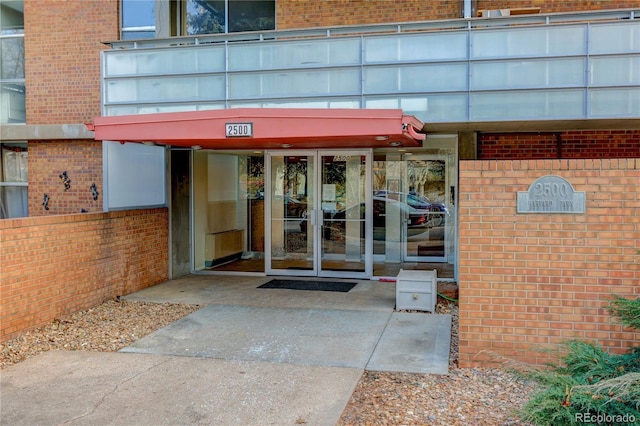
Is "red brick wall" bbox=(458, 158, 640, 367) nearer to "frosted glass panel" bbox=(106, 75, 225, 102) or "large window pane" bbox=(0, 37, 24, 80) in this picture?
"frosted glass panel" bbox=(106, 75, 225, 102)

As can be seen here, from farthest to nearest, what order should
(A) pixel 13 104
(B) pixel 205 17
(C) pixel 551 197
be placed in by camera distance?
1. (A) pixel 13 104
2. (B) pixel 205 17
3. (C) pixel 551 197

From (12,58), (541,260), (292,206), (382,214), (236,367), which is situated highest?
(12,58)

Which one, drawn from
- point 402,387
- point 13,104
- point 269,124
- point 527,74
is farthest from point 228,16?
point 402,387

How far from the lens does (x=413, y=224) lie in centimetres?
1130

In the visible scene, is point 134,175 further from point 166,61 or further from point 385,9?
point 385,9

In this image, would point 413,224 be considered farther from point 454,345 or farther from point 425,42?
point 454,345

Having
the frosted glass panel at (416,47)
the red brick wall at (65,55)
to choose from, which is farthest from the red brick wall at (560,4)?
the red brick wall at (65,55)

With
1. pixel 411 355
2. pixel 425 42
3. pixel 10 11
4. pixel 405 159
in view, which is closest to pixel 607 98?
pixel 425 42

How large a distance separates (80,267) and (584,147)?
28.3 feet

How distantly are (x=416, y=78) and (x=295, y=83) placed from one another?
2.01 metres

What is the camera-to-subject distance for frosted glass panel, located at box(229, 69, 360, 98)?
9289 millimetres

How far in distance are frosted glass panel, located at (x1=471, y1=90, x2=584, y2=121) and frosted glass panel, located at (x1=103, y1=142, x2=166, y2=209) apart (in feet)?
20.1

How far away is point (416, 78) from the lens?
904cm

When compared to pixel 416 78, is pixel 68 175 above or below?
below
